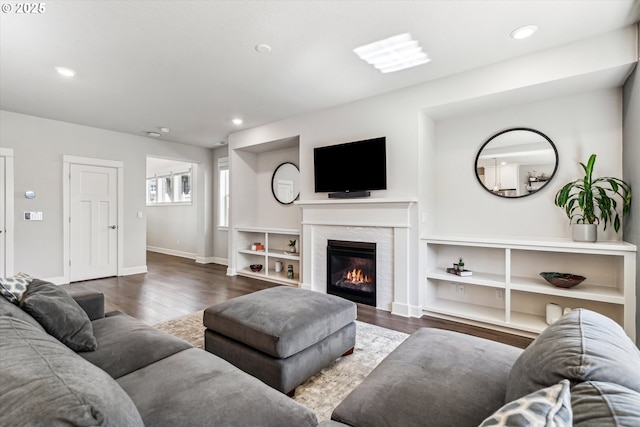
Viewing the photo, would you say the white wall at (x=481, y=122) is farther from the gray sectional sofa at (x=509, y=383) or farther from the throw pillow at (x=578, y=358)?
the throw pillow at (x=578, y=358)

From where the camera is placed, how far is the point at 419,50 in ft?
8.87

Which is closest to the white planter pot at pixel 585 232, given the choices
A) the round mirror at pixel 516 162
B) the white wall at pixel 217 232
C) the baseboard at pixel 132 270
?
the round mirror at pixel 516 162

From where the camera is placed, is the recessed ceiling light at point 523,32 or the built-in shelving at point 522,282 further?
the built-in shelving at point 522,282

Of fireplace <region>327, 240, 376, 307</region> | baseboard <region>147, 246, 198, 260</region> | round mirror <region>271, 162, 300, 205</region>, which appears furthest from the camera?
baseboard <region>147, 246, 198, 260</region>

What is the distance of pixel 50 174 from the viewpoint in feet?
15.6

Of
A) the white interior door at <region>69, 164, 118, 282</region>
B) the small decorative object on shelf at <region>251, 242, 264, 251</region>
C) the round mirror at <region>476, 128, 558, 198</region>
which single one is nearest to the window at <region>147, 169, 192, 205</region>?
the white interior door at <region>69, 164, 118, 282</region>

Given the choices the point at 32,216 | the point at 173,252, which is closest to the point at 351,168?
the point at 32,216

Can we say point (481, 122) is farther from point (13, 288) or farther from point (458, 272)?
point (13, 288)

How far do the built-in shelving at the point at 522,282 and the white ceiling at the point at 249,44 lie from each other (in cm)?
178

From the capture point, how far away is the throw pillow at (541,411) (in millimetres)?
566

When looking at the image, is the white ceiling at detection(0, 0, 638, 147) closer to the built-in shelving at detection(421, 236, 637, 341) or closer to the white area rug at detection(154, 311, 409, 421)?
the built-in shelving at detection(421, 236, 637, 341)

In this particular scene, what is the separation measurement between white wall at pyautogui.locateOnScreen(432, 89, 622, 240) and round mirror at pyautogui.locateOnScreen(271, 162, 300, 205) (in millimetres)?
2451

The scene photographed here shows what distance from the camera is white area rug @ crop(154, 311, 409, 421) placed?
1875 mm

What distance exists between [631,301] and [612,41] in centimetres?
209
